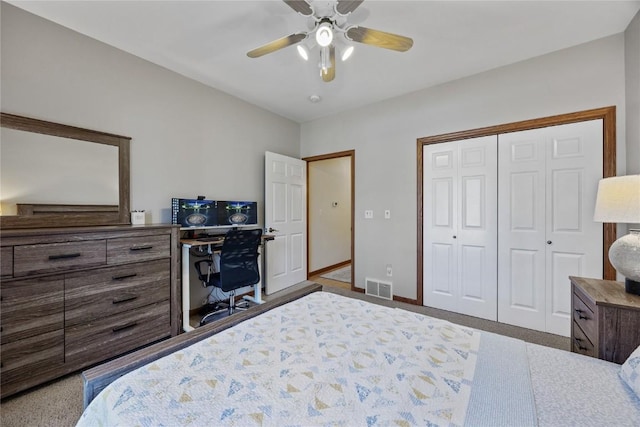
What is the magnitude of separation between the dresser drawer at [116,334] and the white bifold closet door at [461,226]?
2.89 meters

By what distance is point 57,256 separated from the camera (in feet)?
5.90

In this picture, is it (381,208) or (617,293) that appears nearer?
(617,293)

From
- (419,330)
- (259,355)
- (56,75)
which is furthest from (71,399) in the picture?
(56,75)

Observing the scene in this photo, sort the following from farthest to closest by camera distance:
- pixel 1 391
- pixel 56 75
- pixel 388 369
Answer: pixel 56 75, pixel 1 391, pixel 388 369

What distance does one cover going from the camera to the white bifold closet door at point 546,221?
238 cm

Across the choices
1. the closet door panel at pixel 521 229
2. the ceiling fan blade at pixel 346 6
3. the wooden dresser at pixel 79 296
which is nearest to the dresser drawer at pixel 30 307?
the wooden dresser at pixel 79 296

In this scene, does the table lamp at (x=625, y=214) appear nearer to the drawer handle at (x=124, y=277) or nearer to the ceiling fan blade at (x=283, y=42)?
the ceiling fan blade at (x=283, y=42)

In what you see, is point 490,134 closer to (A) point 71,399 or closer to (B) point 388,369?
(B) point 388,369

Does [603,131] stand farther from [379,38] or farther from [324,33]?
[324,33]

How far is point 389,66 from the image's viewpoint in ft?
8.87

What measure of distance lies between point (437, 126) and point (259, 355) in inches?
122

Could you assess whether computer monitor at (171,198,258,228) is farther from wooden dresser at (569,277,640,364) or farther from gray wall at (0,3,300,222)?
wooden dresser at (569,277,640,364)

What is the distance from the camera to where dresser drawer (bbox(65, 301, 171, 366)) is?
1.88 m

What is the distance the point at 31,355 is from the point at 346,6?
2.97 meters
